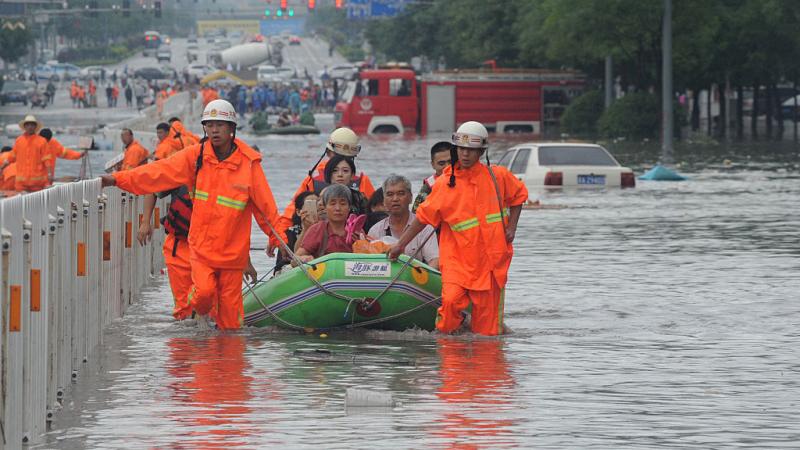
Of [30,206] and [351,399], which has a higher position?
[30,206]

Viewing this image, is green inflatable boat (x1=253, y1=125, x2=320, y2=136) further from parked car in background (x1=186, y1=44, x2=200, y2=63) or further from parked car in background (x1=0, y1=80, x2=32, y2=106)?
parked car in background (x1=186, y1=44, x2=200, y2=63)

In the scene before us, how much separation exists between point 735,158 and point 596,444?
137 feet

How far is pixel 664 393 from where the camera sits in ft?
38.0

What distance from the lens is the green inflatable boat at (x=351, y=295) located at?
14391 millimetres

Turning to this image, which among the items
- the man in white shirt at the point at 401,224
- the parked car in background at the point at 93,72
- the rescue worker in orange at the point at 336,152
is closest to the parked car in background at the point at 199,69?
the parked car in background at the point at 93,72

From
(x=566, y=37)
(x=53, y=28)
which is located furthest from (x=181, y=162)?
(x=53, y=28)

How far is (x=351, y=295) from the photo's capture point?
14.5 metres

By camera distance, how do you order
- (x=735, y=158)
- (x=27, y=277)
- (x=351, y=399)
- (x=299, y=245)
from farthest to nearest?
(x=735, y=158)
(x=299, y=245)
(x=351, y=399)
(x=27, y=277)

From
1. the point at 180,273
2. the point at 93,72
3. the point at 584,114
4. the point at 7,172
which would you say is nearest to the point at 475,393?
the point at 180,273

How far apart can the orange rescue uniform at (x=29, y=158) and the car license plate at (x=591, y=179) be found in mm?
10963

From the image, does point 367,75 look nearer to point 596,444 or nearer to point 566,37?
point 566,37

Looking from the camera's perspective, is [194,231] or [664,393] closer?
[664,393]

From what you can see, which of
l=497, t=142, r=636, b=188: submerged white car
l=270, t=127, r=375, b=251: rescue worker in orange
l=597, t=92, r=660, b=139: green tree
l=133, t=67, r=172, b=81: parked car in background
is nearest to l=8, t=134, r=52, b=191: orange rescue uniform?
l=497, t=142, r=636, b=188: submerged white car

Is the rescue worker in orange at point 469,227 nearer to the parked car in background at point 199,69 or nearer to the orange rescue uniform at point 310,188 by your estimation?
the orange rescue uniform at point 310,188
